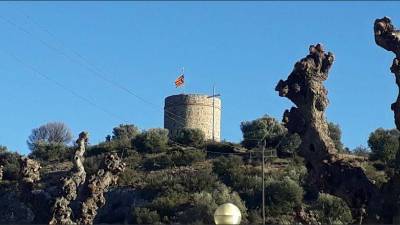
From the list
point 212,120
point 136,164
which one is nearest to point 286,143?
point 136,164

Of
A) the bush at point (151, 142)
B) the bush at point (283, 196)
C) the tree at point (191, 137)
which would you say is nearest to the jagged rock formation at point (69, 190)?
the bush at point (283, 196)

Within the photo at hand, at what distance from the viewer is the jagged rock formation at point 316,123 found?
30.0 m

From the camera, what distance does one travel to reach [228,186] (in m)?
62.7

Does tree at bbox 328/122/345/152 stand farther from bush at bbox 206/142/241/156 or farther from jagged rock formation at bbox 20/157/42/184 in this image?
jagged rock formation at bbox 20/157/42/184

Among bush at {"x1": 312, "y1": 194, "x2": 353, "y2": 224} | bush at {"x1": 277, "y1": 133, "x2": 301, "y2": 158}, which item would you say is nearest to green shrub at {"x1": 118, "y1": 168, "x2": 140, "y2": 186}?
bush at {"x1": 277, "y1": 133, "x2": 301, "y2": 158}

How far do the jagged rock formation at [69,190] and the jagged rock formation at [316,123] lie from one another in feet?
32.0

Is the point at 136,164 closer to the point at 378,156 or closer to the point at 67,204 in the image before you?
the point at 378,156

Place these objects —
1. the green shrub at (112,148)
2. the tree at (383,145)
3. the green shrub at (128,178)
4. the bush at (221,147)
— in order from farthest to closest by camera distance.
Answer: the green shrub at (112,148)
the bush at (221,147)
the tree at (383,145)
the green shrub at (128,178)

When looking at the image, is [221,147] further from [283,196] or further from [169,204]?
[169,204]

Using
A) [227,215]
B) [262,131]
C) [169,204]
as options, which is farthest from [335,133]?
[227,215]

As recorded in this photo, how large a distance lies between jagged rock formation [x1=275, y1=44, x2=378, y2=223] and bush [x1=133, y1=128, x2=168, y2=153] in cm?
5081

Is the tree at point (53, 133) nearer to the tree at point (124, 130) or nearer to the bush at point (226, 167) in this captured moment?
the tree at point (124, 130)

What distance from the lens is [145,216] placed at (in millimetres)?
52812

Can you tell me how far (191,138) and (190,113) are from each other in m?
11.5
